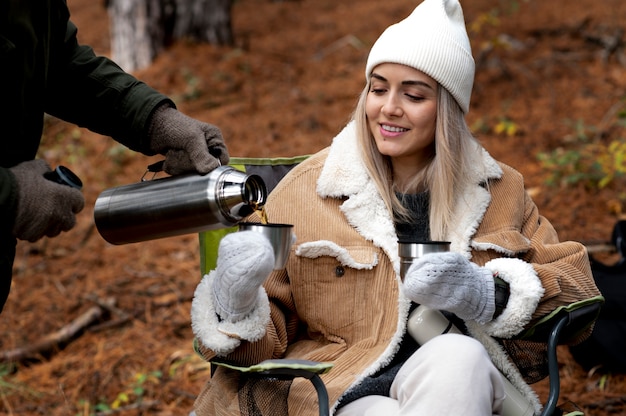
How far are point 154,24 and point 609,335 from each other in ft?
15.9

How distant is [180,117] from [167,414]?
1.66 metres

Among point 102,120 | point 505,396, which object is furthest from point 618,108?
point 102,120

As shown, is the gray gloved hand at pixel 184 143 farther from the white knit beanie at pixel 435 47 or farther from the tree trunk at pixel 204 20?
the tree trunk at pixel 204 20

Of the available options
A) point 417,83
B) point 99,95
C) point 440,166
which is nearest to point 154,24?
point 99,95

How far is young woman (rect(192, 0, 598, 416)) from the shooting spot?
7.33 ft

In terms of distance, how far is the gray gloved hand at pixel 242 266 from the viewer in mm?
2023

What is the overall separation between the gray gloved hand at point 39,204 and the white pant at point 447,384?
3.50 feet

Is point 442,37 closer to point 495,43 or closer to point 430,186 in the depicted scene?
point 430,186

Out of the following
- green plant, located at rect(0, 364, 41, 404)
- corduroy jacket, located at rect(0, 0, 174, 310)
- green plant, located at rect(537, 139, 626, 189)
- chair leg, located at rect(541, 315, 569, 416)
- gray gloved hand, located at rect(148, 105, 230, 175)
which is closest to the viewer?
corduroy jacket, located at rect(0, 0, 174, 310)

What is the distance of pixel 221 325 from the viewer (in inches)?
86.9

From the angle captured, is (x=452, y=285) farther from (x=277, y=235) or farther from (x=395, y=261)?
(x=277, y=235)

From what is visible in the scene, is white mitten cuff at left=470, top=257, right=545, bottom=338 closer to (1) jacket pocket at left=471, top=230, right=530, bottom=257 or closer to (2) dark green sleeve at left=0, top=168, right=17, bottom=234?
(1) jacket pocket at left=471, top=230, right=530, bottom=257

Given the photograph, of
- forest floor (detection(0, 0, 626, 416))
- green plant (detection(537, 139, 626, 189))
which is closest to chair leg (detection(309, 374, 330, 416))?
forest floor (detection(0, 0, 626, 416))

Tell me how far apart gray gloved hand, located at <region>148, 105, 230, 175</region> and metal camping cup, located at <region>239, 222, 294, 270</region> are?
0.29 metres
